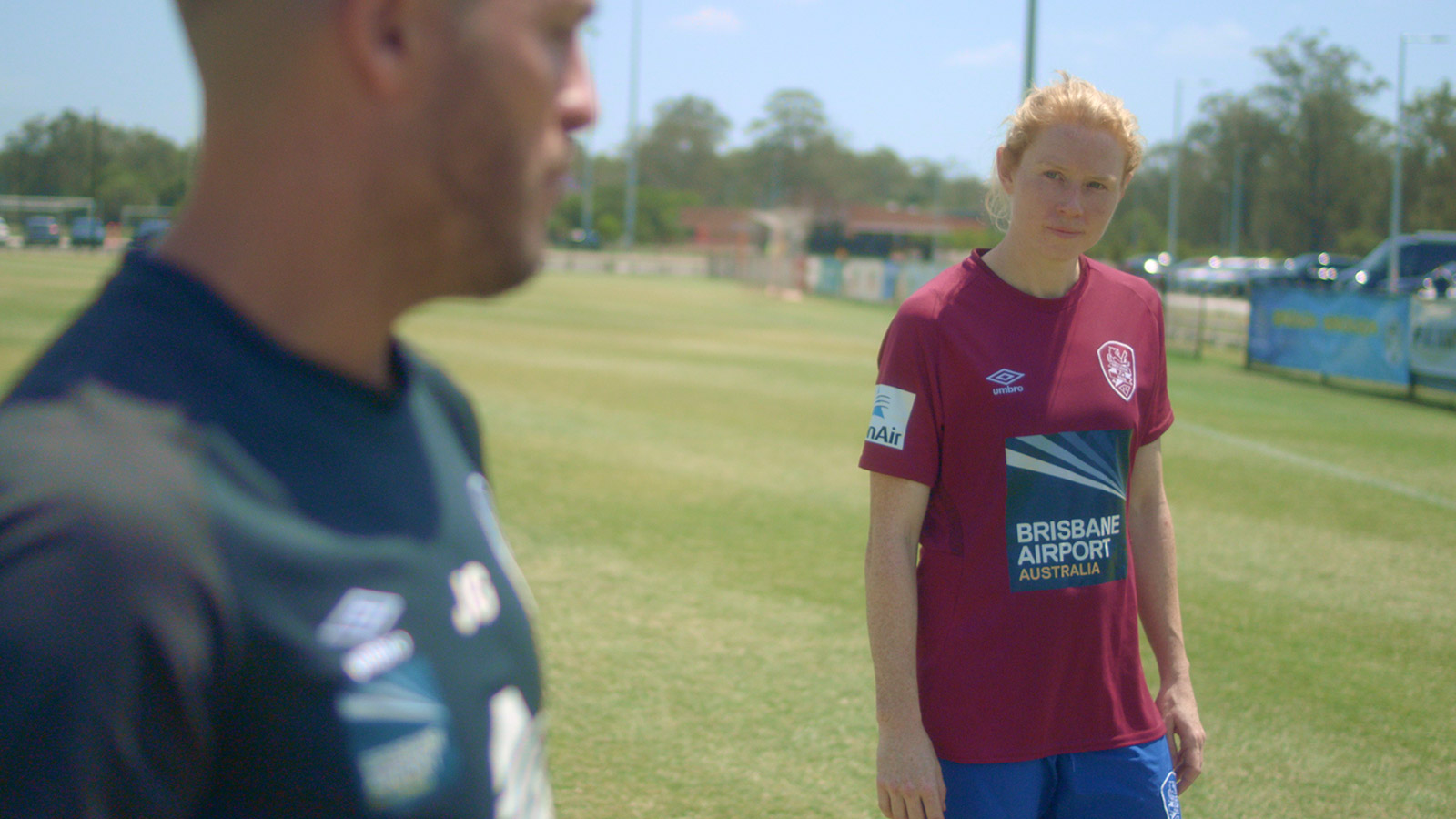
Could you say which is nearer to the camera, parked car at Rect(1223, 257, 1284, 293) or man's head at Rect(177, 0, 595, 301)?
man's head at Rect(177, 0, 595, 301)

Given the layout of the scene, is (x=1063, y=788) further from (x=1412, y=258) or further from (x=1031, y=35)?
(x=1412, y=258)

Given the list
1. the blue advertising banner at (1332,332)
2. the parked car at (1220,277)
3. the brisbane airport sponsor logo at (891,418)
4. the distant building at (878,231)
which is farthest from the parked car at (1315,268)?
the brisbane airport sponsor logo at (891,418)

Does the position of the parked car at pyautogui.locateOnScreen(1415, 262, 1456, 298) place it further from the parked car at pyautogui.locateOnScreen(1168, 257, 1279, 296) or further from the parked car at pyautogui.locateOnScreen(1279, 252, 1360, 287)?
the parked car at pyautogui.locateOnScreen(1168, 257, 1279, 296)

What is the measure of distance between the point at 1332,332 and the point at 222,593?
71.5ft

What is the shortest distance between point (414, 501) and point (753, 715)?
438 cm

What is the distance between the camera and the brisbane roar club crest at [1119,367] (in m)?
2.70

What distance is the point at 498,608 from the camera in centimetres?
121

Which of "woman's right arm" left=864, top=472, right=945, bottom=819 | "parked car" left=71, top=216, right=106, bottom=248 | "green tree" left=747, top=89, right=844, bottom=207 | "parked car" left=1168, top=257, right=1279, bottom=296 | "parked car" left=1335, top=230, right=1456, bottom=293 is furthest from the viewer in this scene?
"green tree" left=747, top=89, right=844, bottom=207

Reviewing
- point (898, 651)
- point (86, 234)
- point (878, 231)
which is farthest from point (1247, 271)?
point (898, 651)

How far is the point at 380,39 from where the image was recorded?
3.30 ft

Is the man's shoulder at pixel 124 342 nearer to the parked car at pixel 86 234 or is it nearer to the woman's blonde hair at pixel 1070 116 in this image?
the woman's blonde hair at pixel 1070 116

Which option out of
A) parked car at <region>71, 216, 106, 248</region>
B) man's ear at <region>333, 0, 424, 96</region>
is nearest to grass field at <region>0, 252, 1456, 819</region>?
man's ear at <region>333, 0, 424, 96</region>

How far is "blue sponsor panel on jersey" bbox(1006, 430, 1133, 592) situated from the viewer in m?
2.55

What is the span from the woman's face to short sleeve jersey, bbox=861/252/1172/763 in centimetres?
14
